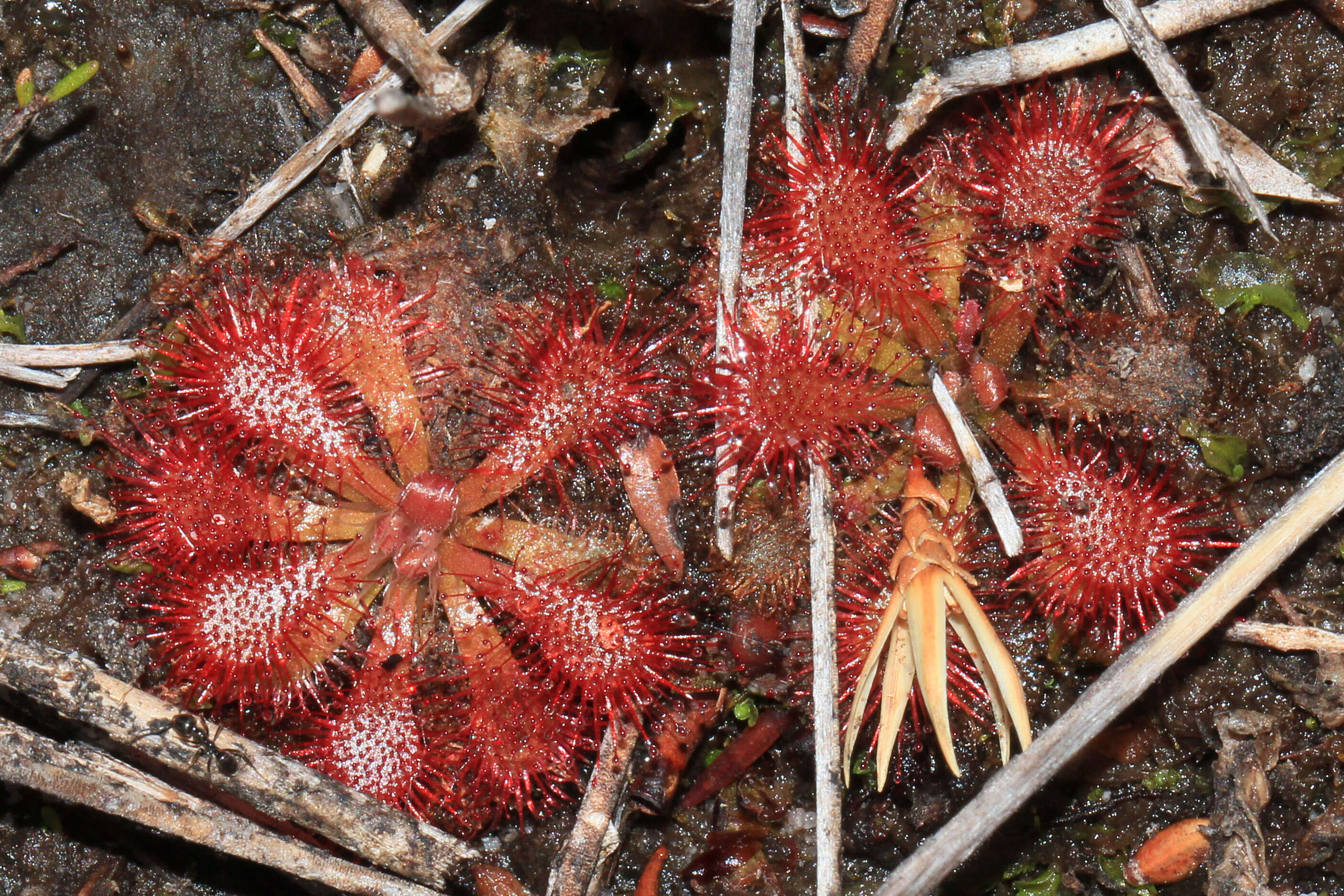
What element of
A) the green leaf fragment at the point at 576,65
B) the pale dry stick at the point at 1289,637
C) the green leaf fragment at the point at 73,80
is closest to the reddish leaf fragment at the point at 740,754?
the pale dry stick at the point at 1289,637

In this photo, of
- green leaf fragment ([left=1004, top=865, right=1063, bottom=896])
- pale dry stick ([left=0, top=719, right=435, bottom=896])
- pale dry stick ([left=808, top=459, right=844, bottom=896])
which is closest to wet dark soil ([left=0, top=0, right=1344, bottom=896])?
green leaf fragment ([left=1004, top=865, right=1063, bottom=896])

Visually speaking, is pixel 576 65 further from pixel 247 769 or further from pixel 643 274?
pixel 247 769

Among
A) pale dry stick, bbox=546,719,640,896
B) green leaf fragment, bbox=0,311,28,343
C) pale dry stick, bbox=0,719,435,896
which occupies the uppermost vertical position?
green leaf fragment, bbox=0,311,28,343

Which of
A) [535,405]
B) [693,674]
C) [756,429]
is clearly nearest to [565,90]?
[535,405]

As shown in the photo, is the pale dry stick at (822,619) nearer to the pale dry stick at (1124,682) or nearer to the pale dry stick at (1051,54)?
the pale dry stick at (1124,682)

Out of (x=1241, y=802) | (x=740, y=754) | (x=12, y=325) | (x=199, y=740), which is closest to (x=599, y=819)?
(x=740, y=754)

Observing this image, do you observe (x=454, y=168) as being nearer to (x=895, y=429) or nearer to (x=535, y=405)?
(x=535, y=405)

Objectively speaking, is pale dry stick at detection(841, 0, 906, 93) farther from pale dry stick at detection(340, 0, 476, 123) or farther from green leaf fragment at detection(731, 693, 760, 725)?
green leaf fragment at detection(731, 693, 760, 725)
